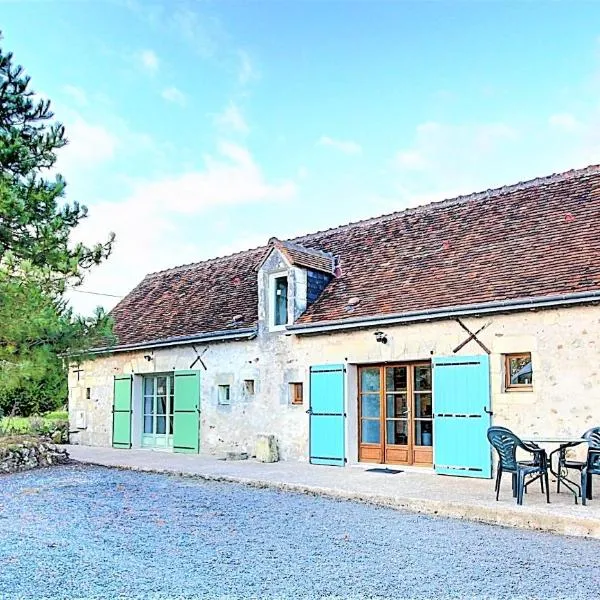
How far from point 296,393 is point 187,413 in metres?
2.84

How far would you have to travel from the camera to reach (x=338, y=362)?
11125 millimetres

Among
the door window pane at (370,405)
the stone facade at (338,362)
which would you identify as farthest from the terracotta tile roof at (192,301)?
the door window pane at (370,405)

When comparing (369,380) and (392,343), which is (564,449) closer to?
(392,343)

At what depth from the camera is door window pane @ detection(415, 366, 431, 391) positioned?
33.8ft

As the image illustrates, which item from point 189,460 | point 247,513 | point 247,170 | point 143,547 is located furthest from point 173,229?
point 143,547

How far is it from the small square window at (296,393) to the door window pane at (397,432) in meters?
1.82

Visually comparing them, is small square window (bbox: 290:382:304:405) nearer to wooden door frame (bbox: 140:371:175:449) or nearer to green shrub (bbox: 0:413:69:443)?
wooden door frame (bbox: 140:371:175:449)

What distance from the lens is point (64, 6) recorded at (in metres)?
9.65

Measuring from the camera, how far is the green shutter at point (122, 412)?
14664mm

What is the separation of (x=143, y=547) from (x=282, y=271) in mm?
7367

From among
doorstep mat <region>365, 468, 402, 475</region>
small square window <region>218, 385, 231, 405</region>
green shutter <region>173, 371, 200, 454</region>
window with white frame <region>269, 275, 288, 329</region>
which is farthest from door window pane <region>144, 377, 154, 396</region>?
doorstep mat <region>365, 468, 402, 475</region>

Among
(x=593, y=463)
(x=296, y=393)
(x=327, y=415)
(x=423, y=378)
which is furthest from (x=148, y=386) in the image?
(x=593, y=463)

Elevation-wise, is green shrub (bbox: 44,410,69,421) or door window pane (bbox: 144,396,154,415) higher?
door window pane (bbox: 144,396,154,415)

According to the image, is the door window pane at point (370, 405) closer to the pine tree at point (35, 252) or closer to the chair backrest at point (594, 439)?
the chair backrest at point (594, 439)
